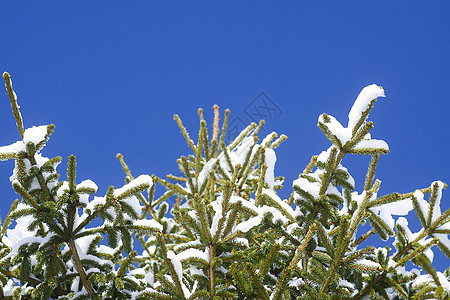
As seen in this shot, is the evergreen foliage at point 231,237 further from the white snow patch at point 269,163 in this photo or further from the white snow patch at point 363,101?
the white snow patch at point 269,163

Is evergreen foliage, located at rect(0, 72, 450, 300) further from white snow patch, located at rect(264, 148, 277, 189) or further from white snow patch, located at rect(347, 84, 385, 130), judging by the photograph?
white snow patch, located at rect(264, 148, 277, 189)

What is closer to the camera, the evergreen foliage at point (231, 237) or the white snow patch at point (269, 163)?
the evergreen foliage at point (231, 237)

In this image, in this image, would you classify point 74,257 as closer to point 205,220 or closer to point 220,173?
point 205,220

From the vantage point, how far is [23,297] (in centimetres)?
308

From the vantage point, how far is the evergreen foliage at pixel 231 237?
263 centimetres

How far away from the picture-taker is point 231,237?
283 cm

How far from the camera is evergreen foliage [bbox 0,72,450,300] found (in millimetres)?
2629

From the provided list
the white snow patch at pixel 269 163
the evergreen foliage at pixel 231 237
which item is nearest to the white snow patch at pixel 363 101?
the evergreen foliage at pixel 231 237

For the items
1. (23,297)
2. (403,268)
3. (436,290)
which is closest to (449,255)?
(403,268)

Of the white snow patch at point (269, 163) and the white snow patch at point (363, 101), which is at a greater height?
the white snow patch at point (269, 163)

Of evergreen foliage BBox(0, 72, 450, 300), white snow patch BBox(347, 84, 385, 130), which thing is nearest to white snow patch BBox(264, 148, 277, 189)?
evergreen foliage BBox(0, 72, 450, 300)

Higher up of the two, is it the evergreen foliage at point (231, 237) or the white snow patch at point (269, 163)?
the white snow patch at point (269, 163)

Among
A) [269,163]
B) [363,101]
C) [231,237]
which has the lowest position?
[231,237]

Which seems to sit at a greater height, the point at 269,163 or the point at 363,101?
the point at 269,163
